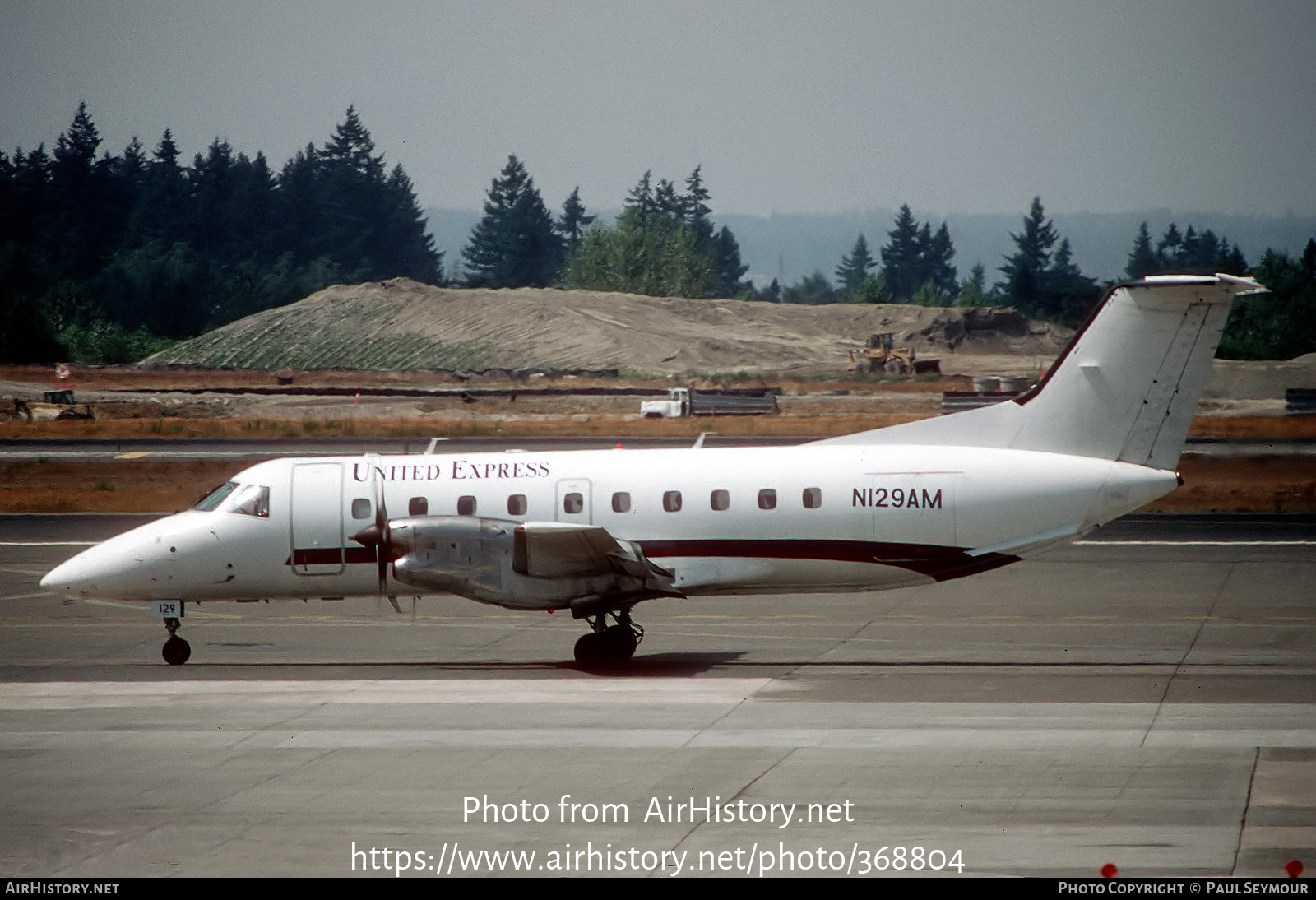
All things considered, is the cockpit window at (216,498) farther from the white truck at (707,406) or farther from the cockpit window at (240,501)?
the white truck at (707,406)

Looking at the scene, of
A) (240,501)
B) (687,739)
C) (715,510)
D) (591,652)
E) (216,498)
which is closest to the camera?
(687,739)

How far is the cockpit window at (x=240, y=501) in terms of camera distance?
68.1 feet

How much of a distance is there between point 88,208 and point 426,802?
172790 millimetres

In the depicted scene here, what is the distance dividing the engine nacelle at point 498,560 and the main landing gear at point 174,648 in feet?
13.3

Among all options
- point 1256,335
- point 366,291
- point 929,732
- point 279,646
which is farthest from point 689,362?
point 929,732

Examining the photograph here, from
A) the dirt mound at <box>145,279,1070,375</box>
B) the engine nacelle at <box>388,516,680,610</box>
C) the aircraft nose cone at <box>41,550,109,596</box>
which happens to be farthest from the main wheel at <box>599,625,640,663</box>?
the dirt mound at <box>145,279,1070,375</box>

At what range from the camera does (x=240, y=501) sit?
20.9 meters

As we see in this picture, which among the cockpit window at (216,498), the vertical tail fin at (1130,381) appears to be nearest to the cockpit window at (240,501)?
the cockpit window at (216,498)

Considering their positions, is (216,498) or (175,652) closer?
(175,652)

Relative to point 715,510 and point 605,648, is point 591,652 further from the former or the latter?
point 715,510

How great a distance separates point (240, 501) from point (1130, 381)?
13.8m

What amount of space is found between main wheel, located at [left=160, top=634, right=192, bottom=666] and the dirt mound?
81.2 meters

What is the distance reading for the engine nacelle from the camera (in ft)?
63.2

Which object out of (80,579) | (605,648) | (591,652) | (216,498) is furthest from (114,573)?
(605,648)
